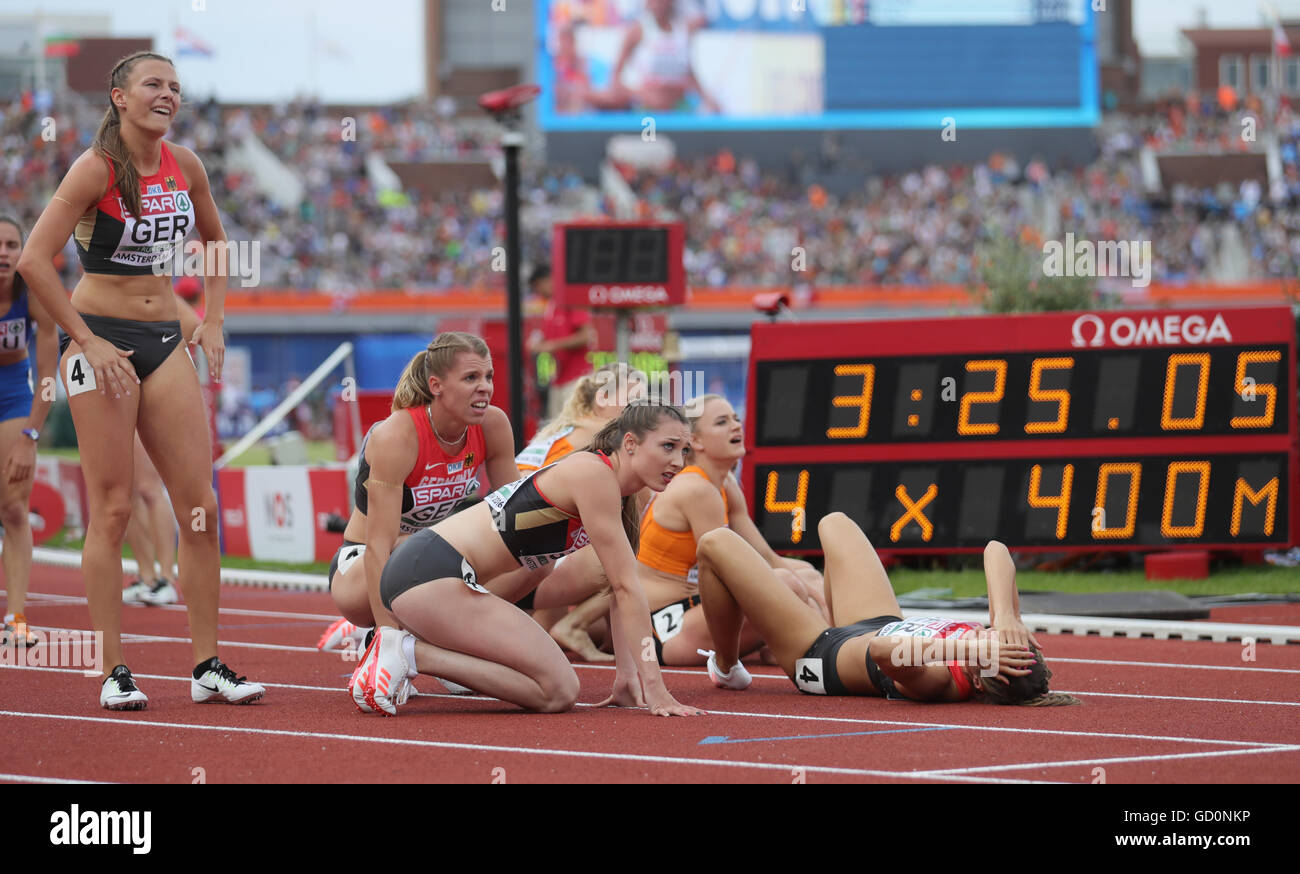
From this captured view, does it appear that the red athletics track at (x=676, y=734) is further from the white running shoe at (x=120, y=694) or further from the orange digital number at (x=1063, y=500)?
the orange digital number at (x=1063, y=500)

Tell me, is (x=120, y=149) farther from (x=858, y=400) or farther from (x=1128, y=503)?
Result: (x=1128, y=503)

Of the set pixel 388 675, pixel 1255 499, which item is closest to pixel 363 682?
pixel 388 675

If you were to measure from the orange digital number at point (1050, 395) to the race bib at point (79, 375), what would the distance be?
6.72m

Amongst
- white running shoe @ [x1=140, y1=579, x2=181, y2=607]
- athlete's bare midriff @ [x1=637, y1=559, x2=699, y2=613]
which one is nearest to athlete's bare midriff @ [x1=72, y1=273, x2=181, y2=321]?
athlete's bare midriff @ [x1=637, y1=559, x2=699, y2=613]

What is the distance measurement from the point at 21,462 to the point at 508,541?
108 inches

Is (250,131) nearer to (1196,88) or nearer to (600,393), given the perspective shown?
(1196,88)

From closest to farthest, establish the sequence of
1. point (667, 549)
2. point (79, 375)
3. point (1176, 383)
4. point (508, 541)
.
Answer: point (79, 375) → point (508, 541) → point (667, 549) → point (1176, 383)

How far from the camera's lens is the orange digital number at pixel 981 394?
35.3 feet

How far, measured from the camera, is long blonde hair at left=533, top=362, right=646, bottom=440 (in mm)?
7820

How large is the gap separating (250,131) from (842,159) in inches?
724

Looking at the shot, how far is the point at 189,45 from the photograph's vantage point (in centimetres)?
4303

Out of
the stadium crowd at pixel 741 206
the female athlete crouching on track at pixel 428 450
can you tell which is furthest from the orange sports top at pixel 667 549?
the stadium crowd at pixel 741 206

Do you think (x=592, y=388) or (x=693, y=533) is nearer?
(x=693, y=533)

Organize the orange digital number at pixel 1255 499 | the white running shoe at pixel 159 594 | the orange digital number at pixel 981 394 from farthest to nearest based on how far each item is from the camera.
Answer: the orange digital number at pixel 981 394 → the orange digital number at pixel 1255 499 → the white running shoe at pixel 159 594
